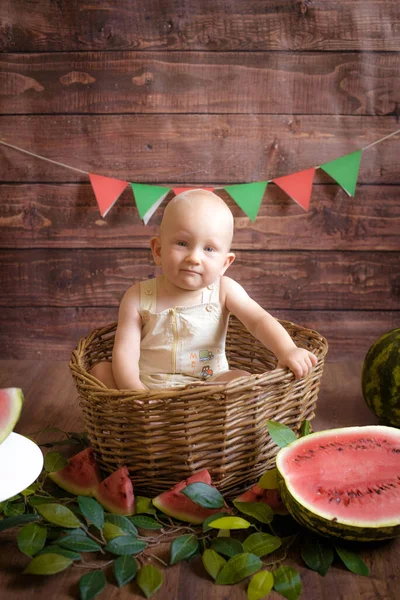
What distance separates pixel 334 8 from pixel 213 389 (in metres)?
1.34

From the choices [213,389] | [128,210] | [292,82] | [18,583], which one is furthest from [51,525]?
[292,82]

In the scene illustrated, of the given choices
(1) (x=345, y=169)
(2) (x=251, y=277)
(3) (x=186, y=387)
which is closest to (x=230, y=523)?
(3) (x=186, y=387)

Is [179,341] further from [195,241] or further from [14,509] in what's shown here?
[14,509]

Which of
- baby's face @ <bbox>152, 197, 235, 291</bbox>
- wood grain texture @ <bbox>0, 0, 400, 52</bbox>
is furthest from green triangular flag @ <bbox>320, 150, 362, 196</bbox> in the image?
baby's face @ <bbox>152, 197, 235, 291</bbox>

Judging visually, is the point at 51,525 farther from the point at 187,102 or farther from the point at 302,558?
the point at 187,102

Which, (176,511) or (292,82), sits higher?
(292,82)

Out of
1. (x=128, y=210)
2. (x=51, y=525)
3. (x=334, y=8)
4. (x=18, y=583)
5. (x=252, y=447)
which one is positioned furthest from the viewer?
(x=128, y=210)

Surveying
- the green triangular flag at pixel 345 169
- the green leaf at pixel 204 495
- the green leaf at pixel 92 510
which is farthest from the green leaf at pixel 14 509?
the green triangular flag at pixel 345 169

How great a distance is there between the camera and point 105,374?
1.54 metres

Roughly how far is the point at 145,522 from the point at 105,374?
1.34 ft

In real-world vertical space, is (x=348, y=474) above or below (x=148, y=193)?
below

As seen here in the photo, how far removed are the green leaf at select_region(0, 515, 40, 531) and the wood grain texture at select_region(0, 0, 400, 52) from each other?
1.41 metres

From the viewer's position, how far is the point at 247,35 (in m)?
1.97

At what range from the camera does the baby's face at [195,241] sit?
4.78 feet
